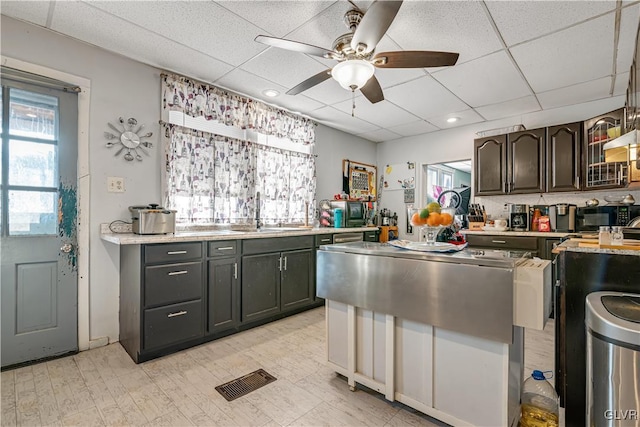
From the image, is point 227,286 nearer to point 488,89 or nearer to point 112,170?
point 112,170

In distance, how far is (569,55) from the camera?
257 cm

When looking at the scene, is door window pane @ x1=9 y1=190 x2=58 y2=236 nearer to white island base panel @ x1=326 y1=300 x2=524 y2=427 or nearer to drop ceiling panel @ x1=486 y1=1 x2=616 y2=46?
white island base panel @ x1=326 y1=300 x2=524 y2=427

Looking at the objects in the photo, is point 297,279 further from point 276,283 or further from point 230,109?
point 230,109

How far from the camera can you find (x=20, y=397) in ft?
6.02

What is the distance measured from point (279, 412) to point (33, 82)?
2.94 meters

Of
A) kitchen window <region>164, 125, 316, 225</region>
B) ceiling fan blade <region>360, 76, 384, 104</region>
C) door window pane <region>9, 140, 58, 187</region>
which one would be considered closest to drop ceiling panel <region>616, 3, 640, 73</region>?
ceiling fan blade <region>360, 76, 384, 104</region>

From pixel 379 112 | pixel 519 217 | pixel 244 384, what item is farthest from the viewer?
pixel 379 112

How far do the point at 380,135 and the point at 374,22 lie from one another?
3667 mm

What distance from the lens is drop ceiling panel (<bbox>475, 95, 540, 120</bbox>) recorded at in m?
3.60

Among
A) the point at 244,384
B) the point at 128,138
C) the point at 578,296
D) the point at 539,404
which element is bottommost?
the point at 244,384

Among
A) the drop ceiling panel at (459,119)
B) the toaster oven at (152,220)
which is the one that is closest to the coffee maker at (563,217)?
the drop ceiling panel at (459,119)

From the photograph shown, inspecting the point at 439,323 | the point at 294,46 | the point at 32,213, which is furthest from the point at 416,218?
the point at 32,213

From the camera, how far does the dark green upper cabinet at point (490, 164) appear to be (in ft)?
13.2

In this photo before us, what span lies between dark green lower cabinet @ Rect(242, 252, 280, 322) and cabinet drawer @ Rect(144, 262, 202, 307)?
1.59 feet
